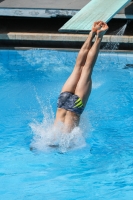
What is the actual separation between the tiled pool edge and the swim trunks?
4.38 m

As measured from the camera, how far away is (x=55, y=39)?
430 inches

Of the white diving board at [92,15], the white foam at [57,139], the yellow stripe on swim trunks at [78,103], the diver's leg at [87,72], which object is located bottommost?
the white foam at [57,139]

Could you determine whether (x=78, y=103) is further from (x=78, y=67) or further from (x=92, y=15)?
(x=92, y=15)

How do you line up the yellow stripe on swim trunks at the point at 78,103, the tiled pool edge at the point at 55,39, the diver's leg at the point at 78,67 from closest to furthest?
the yellow stripe on swim trunks at the point at 78,103, the diver's leg at the point at 78,67, the tiled pool edge at the point at 55,39

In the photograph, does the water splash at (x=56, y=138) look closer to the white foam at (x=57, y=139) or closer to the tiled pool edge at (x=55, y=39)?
the white foam at (x=57, y=139)

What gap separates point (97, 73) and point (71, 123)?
142 inches

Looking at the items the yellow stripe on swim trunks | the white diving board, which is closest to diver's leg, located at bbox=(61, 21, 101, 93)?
the yellow stripe on swim trunks

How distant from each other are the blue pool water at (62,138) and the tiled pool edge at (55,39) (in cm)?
57

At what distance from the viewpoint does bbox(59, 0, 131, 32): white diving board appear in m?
8.91

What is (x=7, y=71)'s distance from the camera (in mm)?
10195

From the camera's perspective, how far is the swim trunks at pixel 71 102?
6.55 meters

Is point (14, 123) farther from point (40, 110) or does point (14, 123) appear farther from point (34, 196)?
point (34, 196)

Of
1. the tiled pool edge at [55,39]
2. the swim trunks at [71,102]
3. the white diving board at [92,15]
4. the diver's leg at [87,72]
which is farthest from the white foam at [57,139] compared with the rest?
the tiled pool edge at [55,39]

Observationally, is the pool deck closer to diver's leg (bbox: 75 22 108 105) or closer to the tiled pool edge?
the tiled pool edge
